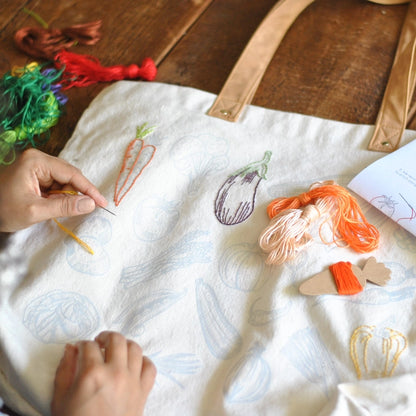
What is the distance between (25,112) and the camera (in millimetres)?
904

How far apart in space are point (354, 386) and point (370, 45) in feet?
2.39

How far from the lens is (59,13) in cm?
113

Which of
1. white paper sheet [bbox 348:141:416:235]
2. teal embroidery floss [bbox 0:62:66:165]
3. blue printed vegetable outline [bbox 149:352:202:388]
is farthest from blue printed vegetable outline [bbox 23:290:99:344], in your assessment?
white paper sheet [bbox 348:141:416:235]

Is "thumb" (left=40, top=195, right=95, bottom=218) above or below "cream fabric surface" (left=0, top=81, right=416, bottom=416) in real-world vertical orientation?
above

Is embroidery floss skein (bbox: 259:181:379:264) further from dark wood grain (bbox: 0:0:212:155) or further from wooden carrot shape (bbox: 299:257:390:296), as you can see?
dark wood grain (bbox: 0:0:212:155)

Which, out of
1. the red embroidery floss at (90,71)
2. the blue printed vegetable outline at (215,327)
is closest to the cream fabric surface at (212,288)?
the blue printed vegetable outline at (215,327)

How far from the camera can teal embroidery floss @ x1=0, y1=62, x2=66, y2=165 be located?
90 centimetres

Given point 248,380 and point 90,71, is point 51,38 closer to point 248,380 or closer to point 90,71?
point 90,71

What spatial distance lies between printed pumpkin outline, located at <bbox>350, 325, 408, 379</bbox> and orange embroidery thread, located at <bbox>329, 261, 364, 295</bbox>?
51 millimetres

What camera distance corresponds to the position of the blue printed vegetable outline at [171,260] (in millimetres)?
705

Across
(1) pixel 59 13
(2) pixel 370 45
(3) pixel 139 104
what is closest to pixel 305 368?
(3) pixel 139 104

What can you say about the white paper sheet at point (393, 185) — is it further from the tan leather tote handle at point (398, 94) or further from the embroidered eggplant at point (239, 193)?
the embroidered eggplant at point (239, 193)

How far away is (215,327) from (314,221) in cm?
22

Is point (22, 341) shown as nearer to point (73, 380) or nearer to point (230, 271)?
point (73, 380)
